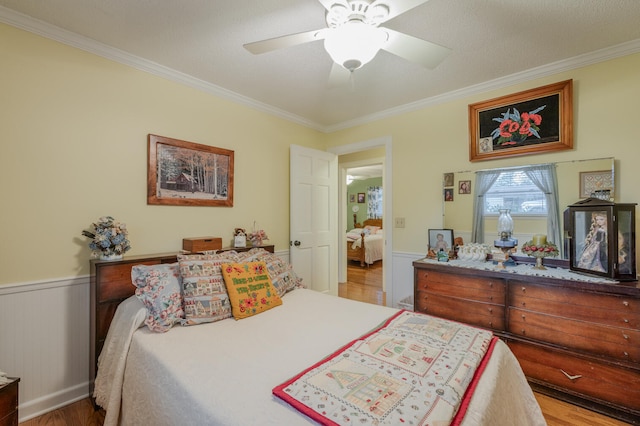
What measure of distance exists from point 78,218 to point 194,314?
1.17m

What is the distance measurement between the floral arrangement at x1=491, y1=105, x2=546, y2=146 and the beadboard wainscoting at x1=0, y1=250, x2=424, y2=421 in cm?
365

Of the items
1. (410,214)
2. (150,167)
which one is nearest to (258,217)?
(150,167)

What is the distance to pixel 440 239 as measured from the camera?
2.81 m

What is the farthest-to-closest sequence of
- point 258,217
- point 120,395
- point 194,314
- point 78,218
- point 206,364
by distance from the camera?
1. point 258,217
2. point 78,218
3. point 194,314
4. point 120,395
5. point 206,364

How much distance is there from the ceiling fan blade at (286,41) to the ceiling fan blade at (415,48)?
Answer: 14.4 inches

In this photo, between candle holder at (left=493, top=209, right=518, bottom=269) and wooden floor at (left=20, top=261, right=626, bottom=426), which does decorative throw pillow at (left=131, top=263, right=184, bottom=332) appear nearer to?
wooden floor at (left=20, top=261, right=626, bottom=426)

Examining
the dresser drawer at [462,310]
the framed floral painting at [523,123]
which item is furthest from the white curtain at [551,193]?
the dresser drawer at [462,310]

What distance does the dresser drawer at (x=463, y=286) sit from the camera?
2184 mm

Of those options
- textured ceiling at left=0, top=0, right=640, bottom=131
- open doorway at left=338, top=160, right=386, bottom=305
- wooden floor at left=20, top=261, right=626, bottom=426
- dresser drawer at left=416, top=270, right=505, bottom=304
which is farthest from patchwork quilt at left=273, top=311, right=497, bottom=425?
open doorway at left=338, top=160, right=386, bottom=305

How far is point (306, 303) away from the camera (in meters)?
2.03

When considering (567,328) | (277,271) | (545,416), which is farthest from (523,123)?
(277,271)

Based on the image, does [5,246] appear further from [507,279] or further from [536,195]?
[536,195]

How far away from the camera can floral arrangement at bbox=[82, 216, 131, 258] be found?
73.9 inches

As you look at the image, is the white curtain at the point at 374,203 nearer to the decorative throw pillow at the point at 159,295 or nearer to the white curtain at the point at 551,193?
the white curtain at the point at 551,193
